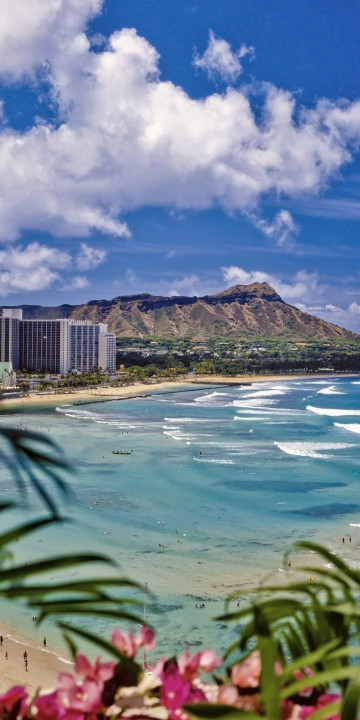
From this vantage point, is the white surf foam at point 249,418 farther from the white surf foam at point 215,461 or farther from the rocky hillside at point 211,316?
the rocky hillside at point 211,316

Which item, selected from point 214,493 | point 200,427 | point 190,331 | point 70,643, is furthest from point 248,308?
→ point 70,643

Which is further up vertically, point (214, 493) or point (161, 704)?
point (161, 704)

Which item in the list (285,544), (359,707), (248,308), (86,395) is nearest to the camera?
(359,707)

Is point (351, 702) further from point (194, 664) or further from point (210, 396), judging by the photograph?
point (210, 396)

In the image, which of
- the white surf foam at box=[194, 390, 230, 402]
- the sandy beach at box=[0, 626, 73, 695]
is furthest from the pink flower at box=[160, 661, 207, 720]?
the white surf foam at box=[194, 390, 230, 402]

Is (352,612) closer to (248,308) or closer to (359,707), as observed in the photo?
(359,707)

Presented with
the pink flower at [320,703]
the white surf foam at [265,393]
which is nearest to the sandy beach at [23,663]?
the pink flower at [320,703]

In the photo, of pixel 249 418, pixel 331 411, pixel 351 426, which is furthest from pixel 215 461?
pixel 331 411
